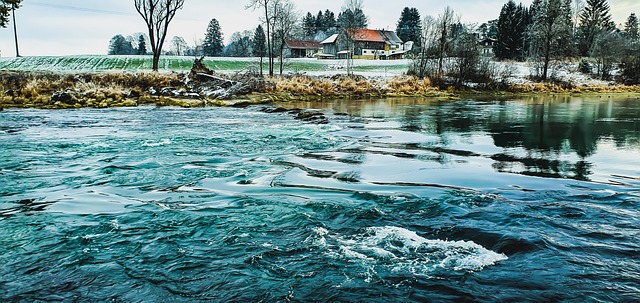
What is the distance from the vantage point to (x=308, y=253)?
4230mm

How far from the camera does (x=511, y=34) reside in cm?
6731

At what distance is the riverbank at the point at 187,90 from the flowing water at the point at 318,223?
14224 mm

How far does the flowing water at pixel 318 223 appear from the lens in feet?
11.8

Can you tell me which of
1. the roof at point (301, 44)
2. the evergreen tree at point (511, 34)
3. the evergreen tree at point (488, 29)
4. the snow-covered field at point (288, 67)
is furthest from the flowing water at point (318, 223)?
Answer: the evergreen tree at point (488, 29)

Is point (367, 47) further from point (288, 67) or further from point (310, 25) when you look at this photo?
point (310, 25)

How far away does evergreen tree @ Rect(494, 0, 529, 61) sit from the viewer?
2584 inches

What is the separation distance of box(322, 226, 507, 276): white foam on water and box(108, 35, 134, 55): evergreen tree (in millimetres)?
116189

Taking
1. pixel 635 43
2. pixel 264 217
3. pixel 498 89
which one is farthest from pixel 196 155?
pixel 635 43

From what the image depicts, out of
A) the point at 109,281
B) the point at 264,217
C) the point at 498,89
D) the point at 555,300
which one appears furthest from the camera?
the point at 498,89

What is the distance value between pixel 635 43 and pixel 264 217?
6387 centimetres

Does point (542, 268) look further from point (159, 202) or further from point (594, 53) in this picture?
point (594, 53)

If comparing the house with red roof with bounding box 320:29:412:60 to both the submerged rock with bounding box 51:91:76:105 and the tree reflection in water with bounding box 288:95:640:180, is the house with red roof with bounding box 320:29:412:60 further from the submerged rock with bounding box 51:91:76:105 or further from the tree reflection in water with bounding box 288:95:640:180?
the tree reflection in water with bounding box 288:95:640:180

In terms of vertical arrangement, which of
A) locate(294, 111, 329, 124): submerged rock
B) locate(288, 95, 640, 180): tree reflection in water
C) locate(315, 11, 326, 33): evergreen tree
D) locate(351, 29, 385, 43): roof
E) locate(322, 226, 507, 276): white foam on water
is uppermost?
locate(315, 11, 326, 33): evergreen tree

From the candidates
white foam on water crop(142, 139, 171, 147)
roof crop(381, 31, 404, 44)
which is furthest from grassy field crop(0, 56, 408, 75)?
white foam on water crop(142, 139, 171, 147)
